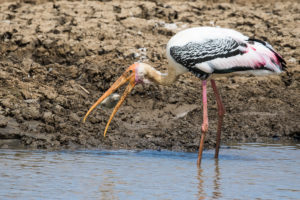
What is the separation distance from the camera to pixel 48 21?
1285 cm

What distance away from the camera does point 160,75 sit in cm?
852

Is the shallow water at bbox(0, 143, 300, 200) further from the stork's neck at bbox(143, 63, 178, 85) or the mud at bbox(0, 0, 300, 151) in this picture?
the stork's neck at bbox(143, 63, 178, 85)

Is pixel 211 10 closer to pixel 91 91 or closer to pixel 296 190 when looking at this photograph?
pixel 91 91

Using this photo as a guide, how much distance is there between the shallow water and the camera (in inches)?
233

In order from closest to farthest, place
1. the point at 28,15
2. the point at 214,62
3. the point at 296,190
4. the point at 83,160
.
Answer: the point at 296,190, the point at 83,160, the point at 214,62, the point at 28,15

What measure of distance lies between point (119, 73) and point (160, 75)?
285 centimetres

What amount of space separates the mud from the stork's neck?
880 mm

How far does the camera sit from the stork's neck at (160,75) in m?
8.43

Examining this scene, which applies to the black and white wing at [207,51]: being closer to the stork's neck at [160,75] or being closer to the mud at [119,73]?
the stork's neck at [160,75]

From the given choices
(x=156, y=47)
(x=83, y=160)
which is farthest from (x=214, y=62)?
(x=156, y=47)

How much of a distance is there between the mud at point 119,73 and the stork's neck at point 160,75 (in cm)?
88

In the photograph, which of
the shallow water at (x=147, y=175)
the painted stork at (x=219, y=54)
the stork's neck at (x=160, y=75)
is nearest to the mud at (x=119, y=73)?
the shallow water at (x=147, y=175)

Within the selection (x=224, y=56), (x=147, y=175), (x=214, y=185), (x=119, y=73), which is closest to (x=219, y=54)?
(x=224, y=56)

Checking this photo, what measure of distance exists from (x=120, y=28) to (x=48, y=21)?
1404 mm
